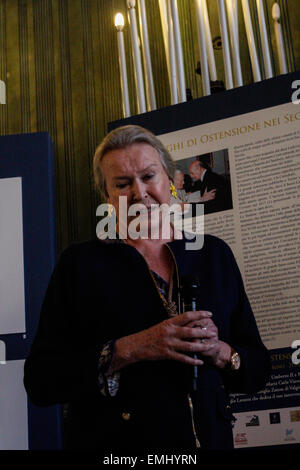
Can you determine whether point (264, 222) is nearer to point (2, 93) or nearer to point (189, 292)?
point (189, 292)

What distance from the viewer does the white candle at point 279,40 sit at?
3.69 m

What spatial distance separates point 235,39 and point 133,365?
7.96 feet

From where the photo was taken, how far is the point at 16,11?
461cm

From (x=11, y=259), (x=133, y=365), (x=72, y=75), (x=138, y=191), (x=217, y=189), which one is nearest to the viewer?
(x=133, y=365)

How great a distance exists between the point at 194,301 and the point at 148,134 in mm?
716

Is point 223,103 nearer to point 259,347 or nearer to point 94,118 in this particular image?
point 94,118

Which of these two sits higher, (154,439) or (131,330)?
(131,330)

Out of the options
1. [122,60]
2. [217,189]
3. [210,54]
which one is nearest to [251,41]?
[210,54]

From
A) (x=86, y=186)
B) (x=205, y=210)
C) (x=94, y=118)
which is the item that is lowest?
(x=205, y=210)

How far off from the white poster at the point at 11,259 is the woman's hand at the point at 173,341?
163 centimetres

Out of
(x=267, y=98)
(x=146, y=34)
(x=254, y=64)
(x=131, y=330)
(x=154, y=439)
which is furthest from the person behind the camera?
(x=146, y=34)

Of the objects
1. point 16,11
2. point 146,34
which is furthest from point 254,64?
point 16,11

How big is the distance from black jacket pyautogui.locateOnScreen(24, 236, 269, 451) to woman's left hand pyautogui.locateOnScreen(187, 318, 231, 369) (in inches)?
2.9

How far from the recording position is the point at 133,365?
6.13ft
